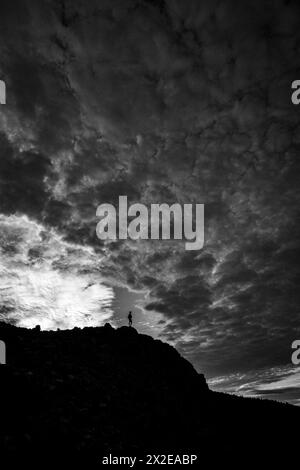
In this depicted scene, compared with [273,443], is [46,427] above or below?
above

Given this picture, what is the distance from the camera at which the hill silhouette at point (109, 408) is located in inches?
467

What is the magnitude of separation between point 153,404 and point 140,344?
9294 millimetres

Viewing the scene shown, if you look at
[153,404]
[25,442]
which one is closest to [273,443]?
[153,404]

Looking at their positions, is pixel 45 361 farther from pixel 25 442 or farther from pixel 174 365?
pixel 174 365

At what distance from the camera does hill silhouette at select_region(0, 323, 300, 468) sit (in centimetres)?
1187

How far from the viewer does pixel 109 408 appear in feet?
54.3

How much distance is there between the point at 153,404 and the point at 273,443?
8.79 meters

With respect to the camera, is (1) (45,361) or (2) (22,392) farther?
(1) (45,361)

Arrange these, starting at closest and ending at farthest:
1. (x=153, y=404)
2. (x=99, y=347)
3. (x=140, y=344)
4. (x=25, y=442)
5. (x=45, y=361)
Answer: (x=25, y=442)
(x=45, y=361)
(x=153, y=404)
(x=99, y=347)
(x=140, y=344)
